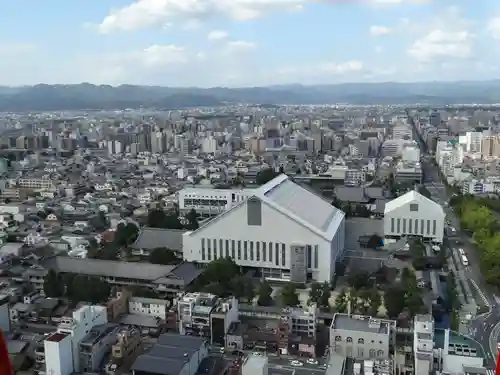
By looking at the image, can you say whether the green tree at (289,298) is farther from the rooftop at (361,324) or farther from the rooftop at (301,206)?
the rooftop at (301,206)

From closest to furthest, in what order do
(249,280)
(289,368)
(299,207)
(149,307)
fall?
(289,368) → (149,307) → (249,280) → (299,207)

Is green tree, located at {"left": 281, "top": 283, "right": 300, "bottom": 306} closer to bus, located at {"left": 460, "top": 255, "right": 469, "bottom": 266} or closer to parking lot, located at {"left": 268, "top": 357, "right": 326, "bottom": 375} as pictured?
parking lot, located at {"left": 268, "top": 357, "right": 326, "bottom": 375}

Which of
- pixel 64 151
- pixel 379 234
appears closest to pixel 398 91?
pixel 64 151

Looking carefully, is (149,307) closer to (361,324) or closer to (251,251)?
(251,251)

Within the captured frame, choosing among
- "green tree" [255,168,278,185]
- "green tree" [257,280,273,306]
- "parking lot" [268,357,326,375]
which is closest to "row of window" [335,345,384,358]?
"parking lot" [268,357,326,375]

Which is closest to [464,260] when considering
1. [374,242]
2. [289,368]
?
[374,242]

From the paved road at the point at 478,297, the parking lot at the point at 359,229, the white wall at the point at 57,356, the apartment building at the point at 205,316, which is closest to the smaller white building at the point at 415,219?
the parking lot at the point at 359,229

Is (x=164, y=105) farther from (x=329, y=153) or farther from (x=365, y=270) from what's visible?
(x=365, y=270)
